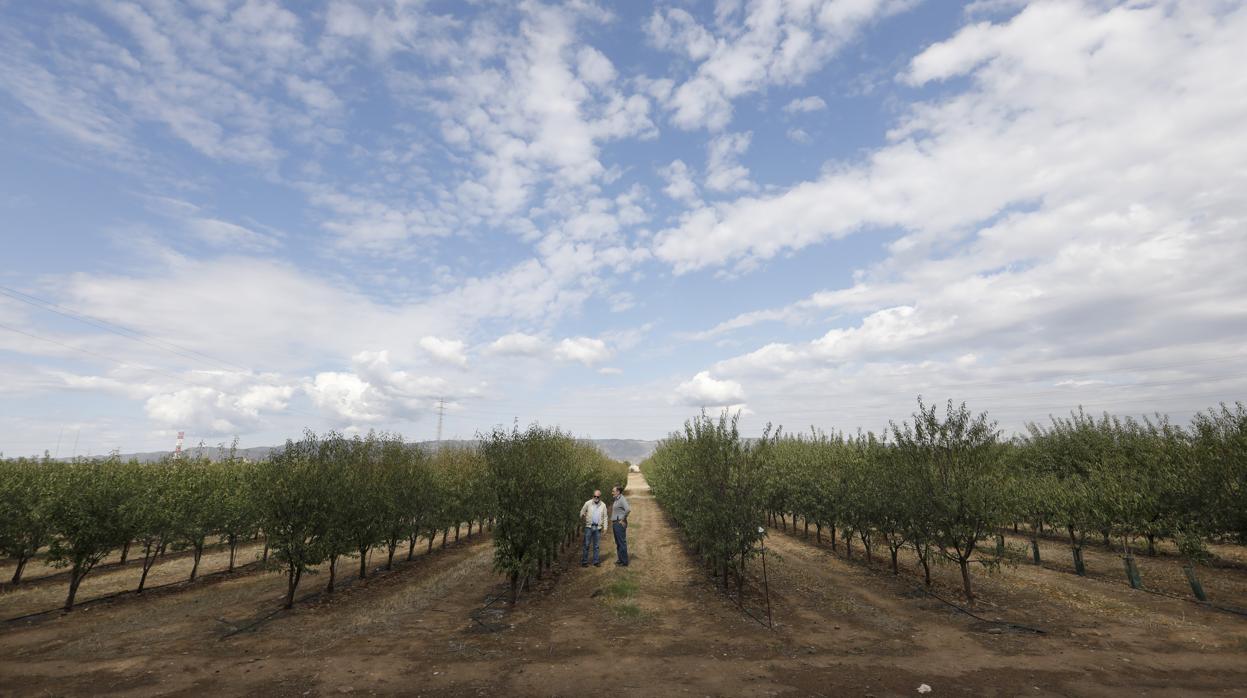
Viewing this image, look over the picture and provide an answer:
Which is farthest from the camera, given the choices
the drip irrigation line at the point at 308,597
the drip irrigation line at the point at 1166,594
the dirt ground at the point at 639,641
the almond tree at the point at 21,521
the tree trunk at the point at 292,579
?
the almond tree at the point at 21,521

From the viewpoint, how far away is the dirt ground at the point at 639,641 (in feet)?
29.8

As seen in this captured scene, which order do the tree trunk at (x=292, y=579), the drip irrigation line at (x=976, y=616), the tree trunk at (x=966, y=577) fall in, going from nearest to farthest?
the drip irrigation line at (x=976, y=616) → the tree trunk at (x=292, y=579) → the tree trunk at (x=966, y=577)

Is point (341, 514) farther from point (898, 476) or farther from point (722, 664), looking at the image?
point (898, 476)

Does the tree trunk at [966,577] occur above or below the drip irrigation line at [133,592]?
above

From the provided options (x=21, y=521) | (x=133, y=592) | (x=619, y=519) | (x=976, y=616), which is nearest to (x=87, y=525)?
(x=133, y=592)

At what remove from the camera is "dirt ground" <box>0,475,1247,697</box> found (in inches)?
358

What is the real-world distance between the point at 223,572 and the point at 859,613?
936 inches

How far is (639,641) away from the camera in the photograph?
11.5 metres

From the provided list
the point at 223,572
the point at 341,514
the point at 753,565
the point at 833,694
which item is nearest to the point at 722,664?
the point at 833,694

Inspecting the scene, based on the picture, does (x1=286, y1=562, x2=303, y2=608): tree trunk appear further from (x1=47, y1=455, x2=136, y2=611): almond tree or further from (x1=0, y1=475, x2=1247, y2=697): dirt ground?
(x1=47, y1=455, x2=136, y2=611): almond tree

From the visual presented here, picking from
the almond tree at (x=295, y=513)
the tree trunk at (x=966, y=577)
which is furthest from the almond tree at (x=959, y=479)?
the almond tree at (x=295, y=513)

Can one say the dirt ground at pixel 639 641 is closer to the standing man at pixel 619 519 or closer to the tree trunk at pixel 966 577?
the tree trunk at pixel 966 577

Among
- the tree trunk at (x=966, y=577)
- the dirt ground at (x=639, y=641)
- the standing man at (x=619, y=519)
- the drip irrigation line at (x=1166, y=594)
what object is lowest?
the drip irrigation line at (x=1166, y=594)

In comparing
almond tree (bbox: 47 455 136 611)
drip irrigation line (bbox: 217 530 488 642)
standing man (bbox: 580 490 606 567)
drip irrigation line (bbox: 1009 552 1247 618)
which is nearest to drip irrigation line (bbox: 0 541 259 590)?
almond tree (bbox: 47 455 136 611)
